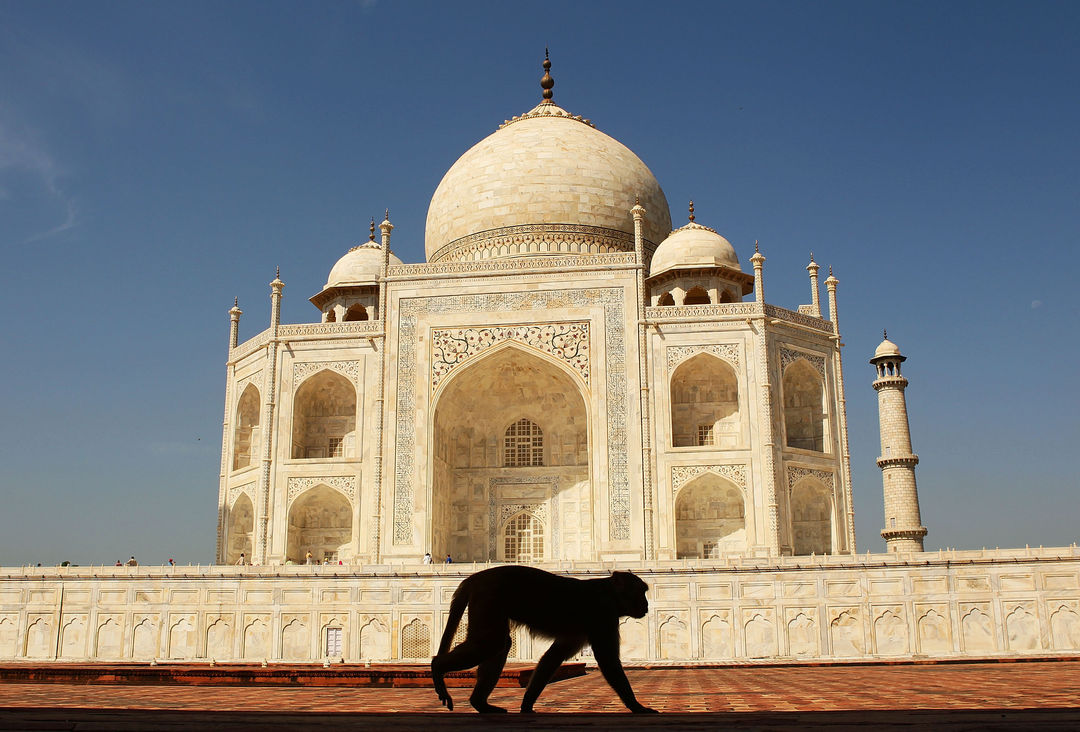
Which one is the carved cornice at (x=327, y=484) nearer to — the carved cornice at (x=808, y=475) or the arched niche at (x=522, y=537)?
the arched niche at (x=522, y=537)

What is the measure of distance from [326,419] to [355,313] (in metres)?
3.92

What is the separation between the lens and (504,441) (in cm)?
2389

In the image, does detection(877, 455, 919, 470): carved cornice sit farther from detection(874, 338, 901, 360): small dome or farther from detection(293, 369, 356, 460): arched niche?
detection(293, 369, 356, 460): arched niche

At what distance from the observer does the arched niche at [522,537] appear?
22906 mm

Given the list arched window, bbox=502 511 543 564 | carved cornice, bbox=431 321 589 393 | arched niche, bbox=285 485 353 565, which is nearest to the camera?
carved cornice, bbox=431 321 589 393

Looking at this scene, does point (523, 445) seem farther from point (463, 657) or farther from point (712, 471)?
point (463, 657)

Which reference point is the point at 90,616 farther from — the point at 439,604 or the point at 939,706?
the point at 939,706

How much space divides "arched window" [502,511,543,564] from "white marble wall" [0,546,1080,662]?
6.39m

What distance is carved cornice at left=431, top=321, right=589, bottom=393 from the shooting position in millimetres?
22000

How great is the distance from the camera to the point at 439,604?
52.9 feet

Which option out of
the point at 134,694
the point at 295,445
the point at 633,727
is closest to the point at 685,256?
the point at 295,445

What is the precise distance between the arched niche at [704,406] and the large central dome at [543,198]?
484cm

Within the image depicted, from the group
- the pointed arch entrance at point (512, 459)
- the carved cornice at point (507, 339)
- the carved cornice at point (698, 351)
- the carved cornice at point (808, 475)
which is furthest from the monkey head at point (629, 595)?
the pointed arch entrance at point (512, 459)

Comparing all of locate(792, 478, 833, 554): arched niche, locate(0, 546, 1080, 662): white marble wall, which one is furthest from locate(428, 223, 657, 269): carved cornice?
locate(0, 546, 1080, 662): white marble wall
